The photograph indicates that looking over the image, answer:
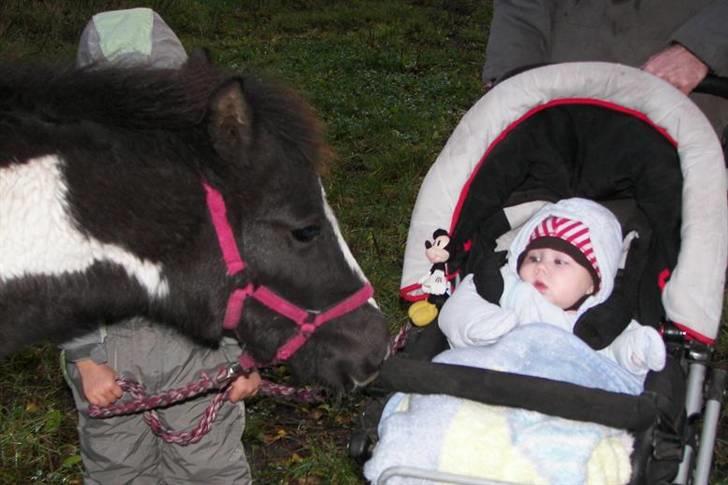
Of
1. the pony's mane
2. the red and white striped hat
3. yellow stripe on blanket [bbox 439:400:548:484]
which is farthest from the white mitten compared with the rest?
the pony's mane

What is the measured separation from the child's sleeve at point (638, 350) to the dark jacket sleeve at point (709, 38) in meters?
1.04

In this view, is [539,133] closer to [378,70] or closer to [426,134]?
[426,134]

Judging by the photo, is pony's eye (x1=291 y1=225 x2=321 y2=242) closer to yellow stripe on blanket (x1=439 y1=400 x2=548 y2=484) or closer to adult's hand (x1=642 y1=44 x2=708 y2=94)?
yellow stripe on blanket (x1=439 y1=400 x2=548 y2=484)

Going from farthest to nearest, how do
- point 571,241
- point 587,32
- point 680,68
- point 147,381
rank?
point 587,32 → point 680,68 → point 147,381 → point 571,241

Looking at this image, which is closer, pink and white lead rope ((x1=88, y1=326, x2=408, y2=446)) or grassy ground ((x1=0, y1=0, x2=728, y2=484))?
pink and white lead rope ((x1=88, y1=326, x2=408, y2=446))

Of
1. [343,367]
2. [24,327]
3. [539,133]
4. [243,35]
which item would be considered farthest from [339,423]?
[243,35]

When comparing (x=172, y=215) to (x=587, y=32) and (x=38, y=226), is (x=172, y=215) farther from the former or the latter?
(x=587, y=32)

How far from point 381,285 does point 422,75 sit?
5.92m

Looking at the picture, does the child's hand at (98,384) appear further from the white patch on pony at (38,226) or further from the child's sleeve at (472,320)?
the child's sleeve at (472,320)

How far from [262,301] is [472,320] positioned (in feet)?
2.09

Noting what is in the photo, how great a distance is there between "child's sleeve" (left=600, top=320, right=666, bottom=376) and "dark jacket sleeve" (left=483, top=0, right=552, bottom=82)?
125 cm

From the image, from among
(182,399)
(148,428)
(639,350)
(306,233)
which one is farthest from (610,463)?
(148,428)

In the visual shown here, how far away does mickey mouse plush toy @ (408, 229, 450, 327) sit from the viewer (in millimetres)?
2752

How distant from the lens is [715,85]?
3023 mm
